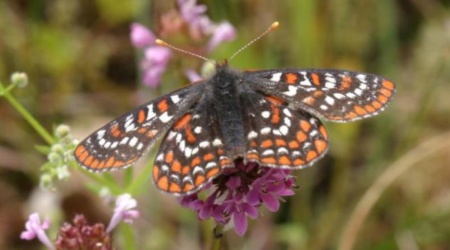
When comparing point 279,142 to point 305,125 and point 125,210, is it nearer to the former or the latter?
point 305,125

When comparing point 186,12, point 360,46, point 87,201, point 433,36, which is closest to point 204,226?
point 87,201

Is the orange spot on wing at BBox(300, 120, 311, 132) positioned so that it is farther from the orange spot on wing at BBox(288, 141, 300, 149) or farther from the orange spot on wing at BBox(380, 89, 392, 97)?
the orange spot on wing at BBox(380, 89, 392, 97)

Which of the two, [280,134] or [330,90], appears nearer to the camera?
[280,134]

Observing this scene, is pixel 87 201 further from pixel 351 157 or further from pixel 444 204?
pixel 444 204

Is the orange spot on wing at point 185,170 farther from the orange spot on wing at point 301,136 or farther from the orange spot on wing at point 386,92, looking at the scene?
the orange spot on wing at point 386,92

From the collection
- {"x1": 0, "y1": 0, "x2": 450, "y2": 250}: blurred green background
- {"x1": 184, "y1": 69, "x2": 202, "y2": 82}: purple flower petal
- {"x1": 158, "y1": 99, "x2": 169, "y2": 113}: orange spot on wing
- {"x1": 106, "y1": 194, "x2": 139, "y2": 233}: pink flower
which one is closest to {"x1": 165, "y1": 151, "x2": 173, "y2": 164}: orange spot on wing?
{"x1": 158, "y1": 99, "x2": 169, "y2": 113}: orange spot on wing

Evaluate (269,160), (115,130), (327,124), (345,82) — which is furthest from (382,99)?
(327,124)

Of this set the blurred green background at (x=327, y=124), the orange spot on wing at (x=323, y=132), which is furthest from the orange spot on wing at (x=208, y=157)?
the blurred green background at (x=327, y=124)
